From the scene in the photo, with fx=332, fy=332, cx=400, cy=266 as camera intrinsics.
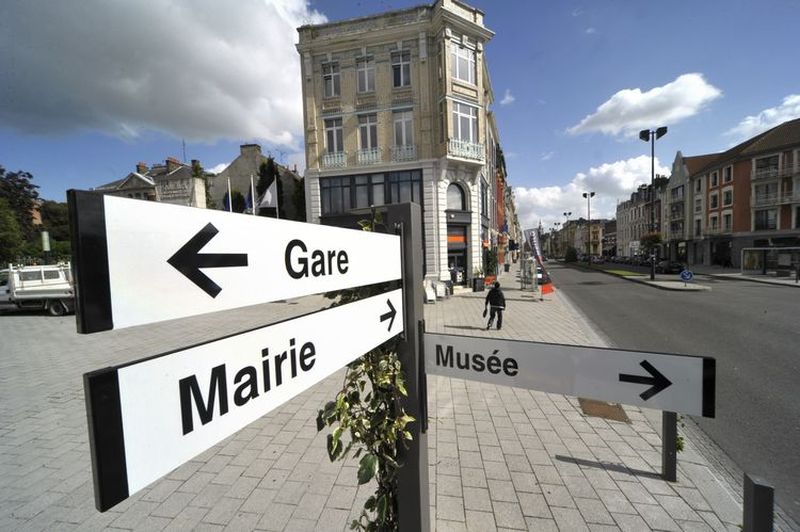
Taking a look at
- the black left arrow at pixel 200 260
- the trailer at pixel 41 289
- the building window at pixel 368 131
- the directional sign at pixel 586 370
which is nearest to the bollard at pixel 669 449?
the directional sign at pixel 586 370

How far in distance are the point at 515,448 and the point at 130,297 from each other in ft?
14.3

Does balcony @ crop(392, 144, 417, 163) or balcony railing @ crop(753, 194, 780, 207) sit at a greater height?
balcony @ crop(392, 144, 417, 163)

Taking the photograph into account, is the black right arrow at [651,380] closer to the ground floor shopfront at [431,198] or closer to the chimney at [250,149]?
the ground floor shopfront at [431,198]

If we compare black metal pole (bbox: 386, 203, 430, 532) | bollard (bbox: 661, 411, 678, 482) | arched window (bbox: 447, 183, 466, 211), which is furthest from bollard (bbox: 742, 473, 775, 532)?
arched window (bbox: 447, 183, 466, 211)

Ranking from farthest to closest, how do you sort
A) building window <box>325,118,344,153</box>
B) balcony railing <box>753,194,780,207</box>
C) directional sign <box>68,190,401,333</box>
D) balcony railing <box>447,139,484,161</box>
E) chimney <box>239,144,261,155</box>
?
balcony railing <box>753,194,780,207</box>, chimney <box>239,144,261,155</box>, building window <box>325,118,344,153</box>, balcony railing <box>447,139,484,161</box>, directional sign <box>68,190,401,333</box>

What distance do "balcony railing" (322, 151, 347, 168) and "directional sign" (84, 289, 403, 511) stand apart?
19830 mm

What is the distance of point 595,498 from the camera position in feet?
10.4

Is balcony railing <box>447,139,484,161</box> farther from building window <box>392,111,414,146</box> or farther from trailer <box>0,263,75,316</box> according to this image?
trailer <box>0,263,75,316</box>

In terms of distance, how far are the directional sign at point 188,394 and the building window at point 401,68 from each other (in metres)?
20.9

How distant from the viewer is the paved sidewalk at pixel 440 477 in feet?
9.84

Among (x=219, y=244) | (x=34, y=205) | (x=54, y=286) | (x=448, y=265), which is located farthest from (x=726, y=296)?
(x=34, y=205)

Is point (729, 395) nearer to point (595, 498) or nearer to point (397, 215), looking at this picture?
point (595, 498)

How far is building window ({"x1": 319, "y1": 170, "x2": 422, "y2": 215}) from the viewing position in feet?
63.4

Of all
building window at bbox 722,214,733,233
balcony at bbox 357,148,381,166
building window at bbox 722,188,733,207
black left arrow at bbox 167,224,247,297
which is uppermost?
balcony at bbox 357,148,381,166
